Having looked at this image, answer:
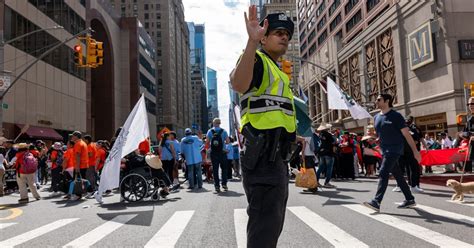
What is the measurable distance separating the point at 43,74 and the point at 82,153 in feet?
76.9

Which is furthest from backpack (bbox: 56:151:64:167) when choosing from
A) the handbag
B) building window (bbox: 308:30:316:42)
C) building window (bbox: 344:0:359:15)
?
building window (bbox: 308:30:316:42)

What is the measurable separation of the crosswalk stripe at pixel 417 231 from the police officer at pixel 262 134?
2.87 m

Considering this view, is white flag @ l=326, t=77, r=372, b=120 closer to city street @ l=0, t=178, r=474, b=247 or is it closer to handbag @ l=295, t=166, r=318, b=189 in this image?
city street @ l=0, t=178, r=474, b=247

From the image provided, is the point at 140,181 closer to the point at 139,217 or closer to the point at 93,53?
the point at 139,217

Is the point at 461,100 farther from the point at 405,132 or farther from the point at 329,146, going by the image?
the point at 405,132

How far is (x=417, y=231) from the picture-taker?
202 inches

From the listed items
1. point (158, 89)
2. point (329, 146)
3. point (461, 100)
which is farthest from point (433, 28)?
point (158, 89)

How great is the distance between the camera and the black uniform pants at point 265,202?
2.47 metres

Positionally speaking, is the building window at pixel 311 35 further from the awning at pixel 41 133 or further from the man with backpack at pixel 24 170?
the man with backpack at pixel 24 170

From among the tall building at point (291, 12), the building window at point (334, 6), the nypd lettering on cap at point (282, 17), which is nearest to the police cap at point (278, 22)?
the nypd lettering on cap at point (282, 17)

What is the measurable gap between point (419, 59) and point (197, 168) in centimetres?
2474

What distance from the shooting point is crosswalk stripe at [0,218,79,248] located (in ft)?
17.8

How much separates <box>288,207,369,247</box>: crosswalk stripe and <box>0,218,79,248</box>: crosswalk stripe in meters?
4.05

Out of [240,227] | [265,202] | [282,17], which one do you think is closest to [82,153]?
[240,227]
